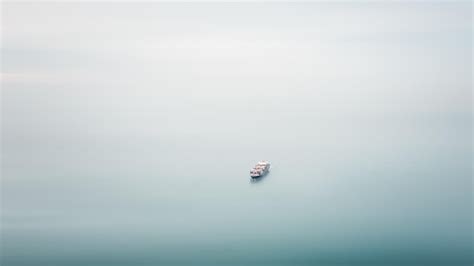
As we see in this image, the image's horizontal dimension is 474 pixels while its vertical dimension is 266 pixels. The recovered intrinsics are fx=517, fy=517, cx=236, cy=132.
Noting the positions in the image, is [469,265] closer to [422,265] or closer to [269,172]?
[422,265]

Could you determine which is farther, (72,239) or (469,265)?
(72,239)

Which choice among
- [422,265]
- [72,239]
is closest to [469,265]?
[422,265]

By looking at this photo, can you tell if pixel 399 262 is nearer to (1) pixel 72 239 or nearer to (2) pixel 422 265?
(2) pixel 422 265

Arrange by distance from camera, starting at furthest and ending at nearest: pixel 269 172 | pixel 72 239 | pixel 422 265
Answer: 1. pixel 269 172
2. pixel 72 239
3. pixel 422 265

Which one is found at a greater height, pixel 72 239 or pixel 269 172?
pixel 269 172

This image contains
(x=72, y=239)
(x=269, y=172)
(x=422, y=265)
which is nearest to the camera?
(x=422, y=265)

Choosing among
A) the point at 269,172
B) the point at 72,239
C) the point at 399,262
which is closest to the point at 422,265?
the point at 399,262

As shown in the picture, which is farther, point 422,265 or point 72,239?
point 72,239
